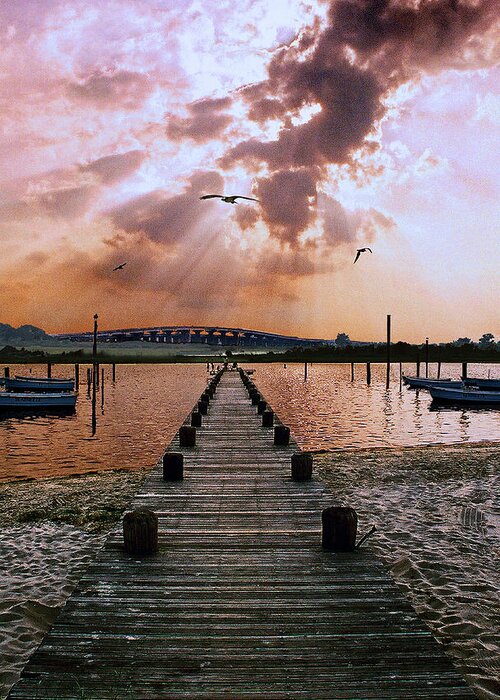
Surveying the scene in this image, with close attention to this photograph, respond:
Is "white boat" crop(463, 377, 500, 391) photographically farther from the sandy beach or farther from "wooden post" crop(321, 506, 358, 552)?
"wooden post" crop(321, 506, 358, 552)

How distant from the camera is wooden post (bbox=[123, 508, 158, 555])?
325 inches

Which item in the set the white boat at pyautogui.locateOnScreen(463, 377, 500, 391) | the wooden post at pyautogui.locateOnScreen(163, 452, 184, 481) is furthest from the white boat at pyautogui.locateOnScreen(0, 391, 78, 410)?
the white boat at pyautogui.locateOnScreen(463, 377, 500, 391)

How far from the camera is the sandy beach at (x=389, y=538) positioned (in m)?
8.66

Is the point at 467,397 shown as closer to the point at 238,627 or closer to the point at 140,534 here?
the point at 140,534

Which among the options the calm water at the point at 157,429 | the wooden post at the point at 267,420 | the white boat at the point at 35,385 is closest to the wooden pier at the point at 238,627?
the wooden post at the point at 267,420

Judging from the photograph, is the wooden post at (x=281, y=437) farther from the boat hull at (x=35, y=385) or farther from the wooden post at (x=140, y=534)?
the boat hull at (x=35, y=385)

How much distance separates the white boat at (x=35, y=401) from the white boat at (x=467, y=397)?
35.3 meters

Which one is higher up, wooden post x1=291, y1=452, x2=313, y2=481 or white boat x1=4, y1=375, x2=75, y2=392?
wooden post x1=291, y1=452, x2=313, y2=481

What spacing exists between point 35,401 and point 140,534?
4192cm

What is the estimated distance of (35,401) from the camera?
Answer: 1837 inches

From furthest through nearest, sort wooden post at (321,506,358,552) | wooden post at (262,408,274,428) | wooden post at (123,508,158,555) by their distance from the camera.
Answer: wooden post at (262,408,274,428) < wooden post at (321,506,358,552) < wooden post at (123,508,158,555)

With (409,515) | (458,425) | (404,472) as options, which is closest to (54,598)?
(409,515)

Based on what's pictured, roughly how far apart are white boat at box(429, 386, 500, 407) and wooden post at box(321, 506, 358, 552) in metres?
48.1

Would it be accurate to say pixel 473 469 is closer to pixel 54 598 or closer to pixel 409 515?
pixel 409 515
